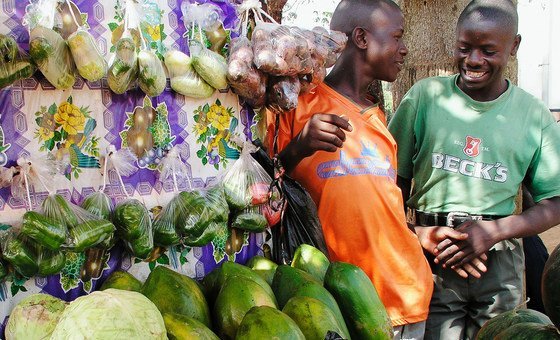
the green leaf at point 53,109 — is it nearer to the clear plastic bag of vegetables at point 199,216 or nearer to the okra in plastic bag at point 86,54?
the okra in plastic bag at point 86,54

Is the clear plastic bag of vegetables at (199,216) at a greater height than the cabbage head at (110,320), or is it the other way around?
the cabbage head at (110,320)

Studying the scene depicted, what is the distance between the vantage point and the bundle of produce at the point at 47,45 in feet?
5.42

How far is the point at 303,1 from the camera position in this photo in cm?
802

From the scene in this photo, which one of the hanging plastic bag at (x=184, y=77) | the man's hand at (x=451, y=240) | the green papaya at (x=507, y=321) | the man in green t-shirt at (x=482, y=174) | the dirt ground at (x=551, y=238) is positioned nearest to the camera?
the green papaya at (x=507, y=321)

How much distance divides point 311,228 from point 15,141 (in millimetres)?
1255

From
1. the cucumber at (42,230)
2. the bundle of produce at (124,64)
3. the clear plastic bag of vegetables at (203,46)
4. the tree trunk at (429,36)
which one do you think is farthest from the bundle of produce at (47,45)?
the tree trunk at (429,36)

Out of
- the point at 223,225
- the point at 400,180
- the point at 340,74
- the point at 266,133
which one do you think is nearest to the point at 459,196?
the point at 400,180

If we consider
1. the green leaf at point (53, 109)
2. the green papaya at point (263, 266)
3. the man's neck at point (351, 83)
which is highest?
the green leaf at point (53, 109)

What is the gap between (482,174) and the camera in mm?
3039

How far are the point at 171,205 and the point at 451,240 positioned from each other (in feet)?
5.18

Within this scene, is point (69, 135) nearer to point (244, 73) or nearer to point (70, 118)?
point (70, 118)

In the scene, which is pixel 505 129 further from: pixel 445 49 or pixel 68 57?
pixel 68 57

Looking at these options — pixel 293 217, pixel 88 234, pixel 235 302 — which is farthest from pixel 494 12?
pixel 88 234

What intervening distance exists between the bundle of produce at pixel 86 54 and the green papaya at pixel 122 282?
0.65 metres
